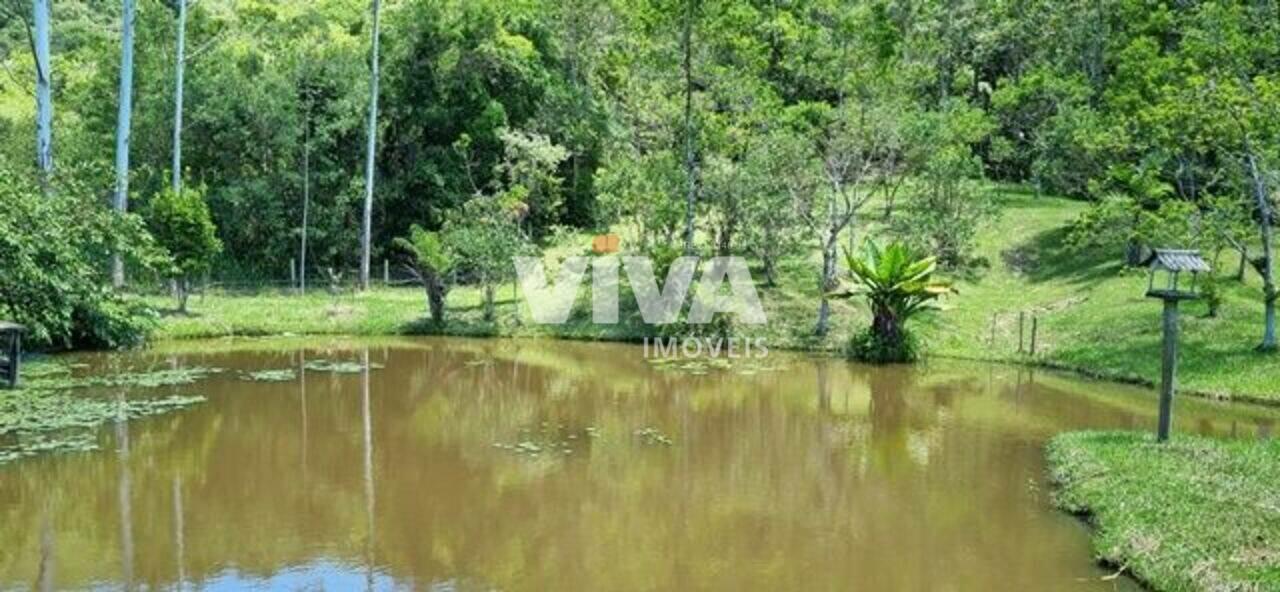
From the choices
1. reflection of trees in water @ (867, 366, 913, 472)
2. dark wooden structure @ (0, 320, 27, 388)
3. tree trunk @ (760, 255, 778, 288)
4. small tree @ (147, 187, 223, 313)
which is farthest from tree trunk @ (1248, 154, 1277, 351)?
small tree @ (147, 187, 223, 313)

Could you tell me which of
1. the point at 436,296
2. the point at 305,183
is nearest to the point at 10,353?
the point at 436,296

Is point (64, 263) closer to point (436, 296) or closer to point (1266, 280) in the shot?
point (436, 296)

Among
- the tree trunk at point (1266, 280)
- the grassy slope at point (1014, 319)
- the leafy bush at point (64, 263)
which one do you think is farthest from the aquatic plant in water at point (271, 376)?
the tree trunk at point (1266, 280)

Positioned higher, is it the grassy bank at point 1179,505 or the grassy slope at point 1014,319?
the grassy slope at point 1014,319

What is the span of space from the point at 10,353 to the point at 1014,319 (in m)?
18.4

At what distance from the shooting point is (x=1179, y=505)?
920 cm

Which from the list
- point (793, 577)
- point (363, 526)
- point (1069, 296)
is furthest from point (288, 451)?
point (1069, 296)

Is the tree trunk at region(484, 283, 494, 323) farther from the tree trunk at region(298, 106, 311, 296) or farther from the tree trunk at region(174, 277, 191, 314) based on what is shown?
the tree trunk at region(298, 106, 311, 296)

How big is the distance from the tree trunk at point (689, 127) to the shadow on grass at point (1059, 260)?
849cm

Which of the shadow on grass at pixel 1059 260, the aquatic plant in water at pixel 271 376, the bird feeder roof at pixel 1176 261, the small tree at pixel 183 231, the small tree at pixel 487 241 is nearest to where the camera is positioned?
the bird feeder roof at pixel 1176 261

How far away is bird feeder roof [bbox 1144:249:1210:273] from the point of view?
11.6 m

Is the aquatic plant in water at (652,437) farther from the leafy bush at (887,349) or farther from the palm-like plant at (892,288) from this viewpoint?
the palm-like plant at (892,288)

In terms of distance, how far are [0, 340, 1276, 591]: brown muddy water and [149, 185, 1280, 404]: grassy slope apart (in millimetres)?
1596

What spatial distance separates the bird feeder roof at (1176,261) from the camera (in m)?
11.6
